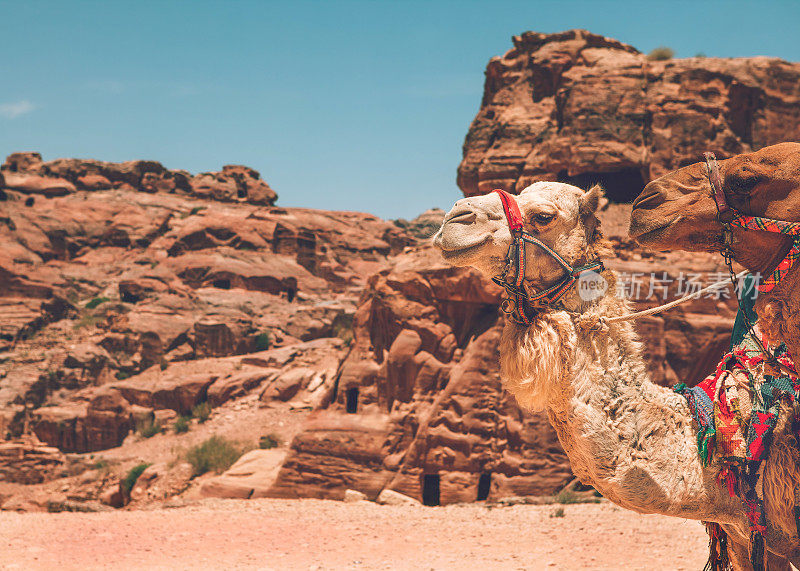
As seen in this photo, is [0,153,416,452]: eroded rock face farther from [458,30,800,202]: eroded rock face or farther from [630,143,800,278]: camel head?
[630,143,800,278]: camel head

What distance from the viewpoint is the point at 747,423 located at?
4203mm

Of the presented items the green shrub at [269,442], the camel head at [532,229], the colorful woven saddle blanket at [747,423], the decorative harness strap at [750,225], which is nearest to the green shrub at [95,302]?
the green shrub at [269,442]

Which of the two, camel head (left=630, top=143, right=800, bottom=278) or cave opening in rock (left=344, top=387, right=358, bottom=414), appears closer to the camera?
camel head (left=630, top=143, right=800, bottom=278)

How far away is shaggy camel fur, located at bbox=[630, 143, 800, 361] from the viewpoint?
3.60 metres

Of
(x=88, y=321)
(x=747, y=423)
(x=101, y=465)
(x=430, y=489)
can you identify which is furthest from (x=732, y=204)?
(x=88, y=321)

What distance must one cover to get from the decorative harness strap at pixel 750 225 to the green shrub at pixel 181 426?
2245 cm

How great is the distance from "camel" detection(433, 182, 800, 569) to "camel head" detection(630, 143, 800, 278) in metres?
0.40

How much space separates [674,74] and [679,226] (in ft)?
46.3

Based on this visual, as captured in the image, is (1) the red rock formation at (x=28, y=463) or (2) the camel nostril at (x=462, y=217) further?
(1) the red rock formation at (x=28, y=463)

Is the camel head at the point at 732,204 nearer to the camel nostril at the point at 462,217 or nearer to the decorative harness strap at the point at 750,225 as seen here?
the decorative harness strap at the point at 750,225

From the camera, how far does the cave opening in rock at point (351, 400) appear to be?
54.3 feet

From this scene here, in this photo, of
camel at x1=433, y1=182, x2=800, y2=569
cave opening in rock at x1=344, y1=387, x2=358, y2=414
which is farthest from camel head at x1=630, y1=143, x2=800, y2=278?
cave opening in rock at x1=344, y1=387, x2=358, y2=414

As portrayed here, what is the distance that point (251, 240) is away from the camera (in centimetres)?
4944

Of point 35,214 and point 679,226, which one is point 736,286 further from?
point 35,214
